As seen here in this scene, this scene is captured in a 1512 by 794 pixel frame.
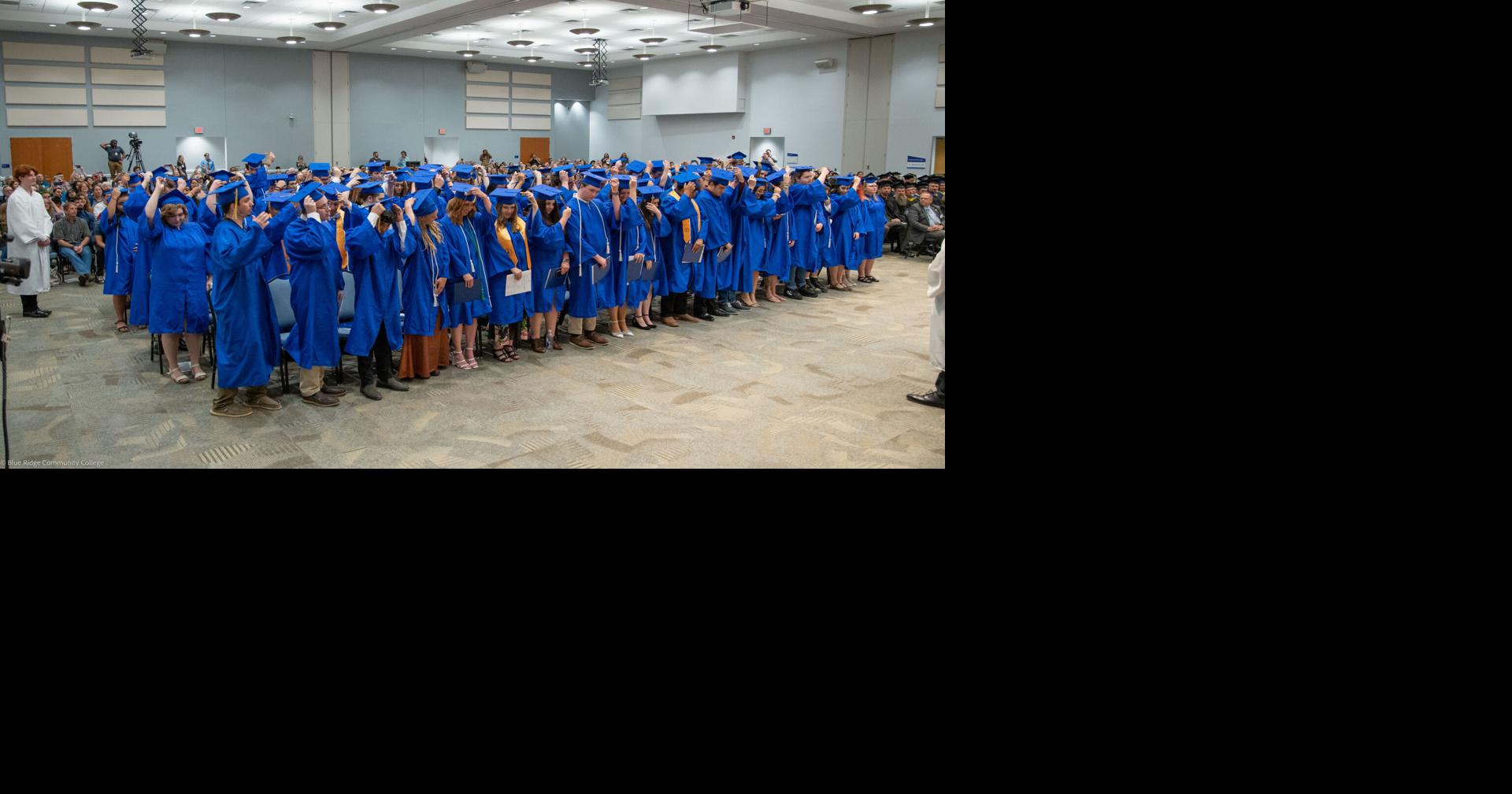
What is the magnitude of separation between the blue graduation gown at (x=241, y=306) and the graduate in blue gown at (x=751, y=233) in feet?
16.8

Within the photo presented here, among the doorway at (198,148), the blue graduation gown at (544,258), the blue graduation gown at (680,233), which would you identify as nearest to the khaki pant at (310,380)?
the blue graduation gown at (544,258)

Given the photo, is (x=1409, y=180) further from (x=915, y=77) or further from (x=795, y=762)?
(x=915, y=77)

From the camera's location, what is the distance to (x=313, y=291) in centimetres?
584

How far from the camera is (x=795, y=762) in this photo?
1.06m

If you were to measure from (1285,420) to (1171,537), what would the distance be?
0.90ft

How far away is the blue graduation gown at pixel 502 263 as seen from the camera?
718cm

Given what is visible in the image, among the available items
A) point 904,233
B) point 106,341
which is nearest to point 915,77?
point 904,233

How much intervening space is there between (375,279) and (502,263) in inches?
45.5

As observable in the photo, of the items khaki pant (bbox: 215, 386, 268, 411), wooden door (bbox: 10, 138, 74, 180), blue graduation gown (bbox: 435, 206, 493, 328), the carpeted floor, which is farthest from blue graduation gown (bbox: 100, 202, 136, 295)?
wooden door (bbox: 10, 138, 74, 180)

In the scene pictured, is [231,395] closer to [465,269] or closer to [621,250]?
[465,269]

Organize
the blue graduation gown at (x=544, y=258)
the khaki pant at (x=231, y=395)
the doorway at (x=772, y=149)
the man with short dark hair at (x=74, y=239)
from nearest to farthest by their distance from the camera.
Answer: the khaki pant at (x=231, y=395)
the blue graduation gown at (x=544, y=258)
the man with short dark hair at (x=74, y=239)
the doorway at (x=772, y=149)

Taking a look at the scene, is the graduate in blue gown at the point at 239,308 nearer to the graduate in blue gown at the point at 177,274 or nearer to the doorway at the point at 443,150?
the graduate in blue gown at the point at 177,274

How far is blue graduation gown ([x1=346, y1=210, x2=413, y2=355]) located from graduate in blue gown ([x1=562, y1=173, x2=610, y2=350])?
65.5 inches

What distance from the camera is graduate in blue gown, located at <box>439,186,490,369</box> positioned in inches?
268
